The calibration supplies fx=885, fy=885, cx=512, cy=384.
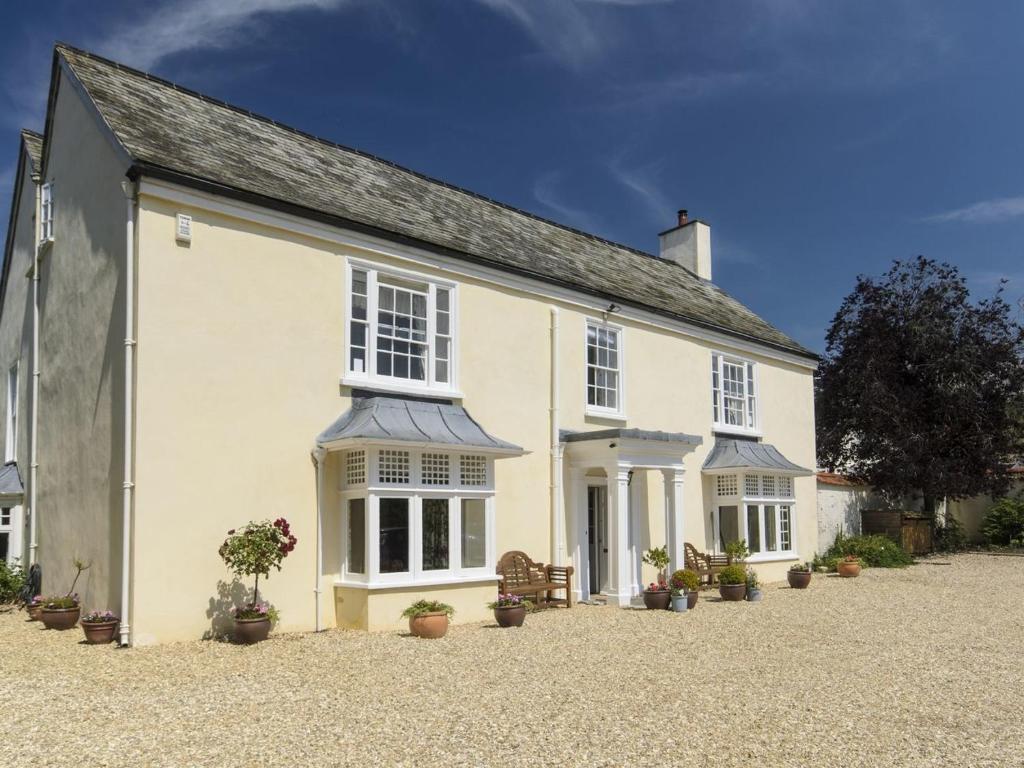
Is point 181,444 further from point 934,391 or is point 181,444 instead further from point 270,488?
point 934,391

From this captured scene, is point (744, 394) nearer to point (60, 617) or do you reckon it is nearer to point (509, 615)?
point (509, 615)

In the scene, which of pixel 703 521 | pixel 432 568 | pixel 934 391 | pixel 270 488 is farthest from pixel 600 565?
pixel 934 391

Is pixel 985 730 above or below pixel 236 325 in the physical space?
below

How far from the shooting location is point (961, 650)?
11.7 meters

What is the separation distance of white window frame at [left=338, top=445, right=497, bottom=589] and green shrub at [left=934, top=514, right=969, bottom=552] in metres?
22.5

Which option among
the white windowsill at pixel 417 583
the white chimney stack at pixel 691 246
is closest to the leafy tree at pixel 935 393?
the white chimney stack at pixel 691 246

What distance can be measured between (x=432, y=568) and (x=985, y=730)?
7.89 m

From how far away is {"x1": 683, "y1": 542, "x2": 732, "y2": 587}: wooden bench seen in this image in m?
19.0

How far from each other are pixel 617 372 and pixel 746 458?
4.33m

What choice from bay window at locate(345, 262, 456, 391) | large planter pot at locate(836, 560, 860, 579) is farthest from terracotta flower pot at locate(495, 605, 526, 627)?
large planter pot at locate(836, 560, 860, 579)

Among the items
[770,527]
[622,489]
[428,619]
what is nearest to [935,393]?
[770,527]

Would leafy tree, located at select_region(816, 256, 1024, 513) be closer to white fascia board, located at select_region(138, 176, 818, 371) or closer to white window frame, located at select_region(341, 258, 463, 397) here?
white fascia board, located at select_region(138, 176, 818, 371)

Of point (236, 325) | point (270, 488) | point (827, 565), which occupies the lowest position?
point (827, 565)

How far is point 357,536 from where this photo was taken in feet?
43.0
